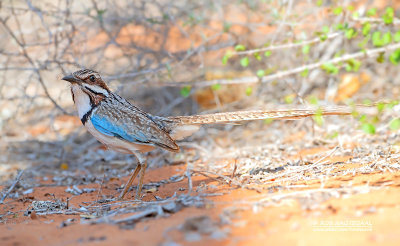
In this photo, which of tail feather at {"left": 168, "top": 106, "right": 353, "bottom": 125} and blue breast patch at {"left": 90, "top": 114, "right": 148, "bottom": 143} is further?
blue breast patch at {"left": 90, "top": 114, "right": 148, "bottom": 143}

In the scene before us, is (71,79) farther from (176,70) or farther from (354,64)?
(176,70)

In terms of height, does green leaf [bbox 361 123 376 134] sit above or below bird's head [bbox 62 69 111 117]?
below

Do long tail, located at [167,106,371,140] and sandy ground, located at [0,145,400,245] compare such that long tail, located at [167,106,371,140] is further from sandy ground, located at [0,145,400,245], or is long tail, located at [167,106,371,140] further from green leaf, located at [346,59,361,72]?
green leaf, located at [346,59,361,72]

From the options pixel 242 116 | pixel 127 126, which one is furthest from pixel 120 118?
pixel 242 116

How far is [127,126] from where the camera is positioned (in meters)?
5.29

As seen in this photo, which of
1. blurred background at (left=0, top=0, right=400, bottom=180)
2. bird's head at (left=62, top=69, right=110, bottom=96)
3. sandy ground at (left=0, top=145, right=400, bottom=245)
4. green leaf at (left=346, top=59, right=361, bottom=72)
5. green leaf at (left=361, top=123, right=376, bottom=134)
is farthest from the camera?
blurred background at (left=0, top=0, right=400, bottom=180)

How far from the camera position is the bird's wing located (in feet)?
17.1

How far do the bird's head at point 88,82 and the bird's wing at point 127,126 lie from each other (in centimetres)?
19

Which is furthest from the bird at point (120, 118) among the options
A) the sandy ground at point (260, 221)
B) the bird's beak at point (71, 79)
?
the sandy ground at point (260, 221)

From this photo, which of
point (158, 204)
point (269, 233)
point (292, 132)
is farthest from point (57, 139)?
point (269, 233)

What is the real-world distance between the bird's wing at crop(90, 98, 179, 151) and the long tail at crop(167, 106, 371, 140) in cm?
31

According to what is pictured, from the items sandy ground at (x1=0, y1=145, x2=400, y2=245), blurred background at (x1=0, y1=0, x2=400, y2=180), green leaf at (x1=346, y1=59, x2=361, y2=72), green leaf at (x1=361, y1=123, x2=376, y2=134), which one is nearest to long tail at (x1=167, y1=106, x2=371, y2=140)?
green leaf at (x1=361, y1=123, x2=376, y2=134)

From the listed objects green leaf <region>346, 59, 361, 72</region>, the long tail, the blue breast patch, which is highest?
green leaf <region>346, 59, 361, 72</region>

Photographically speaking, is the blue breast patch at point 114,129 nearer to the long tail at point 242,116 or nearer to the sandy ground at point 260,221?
the long tail at point 242,116
